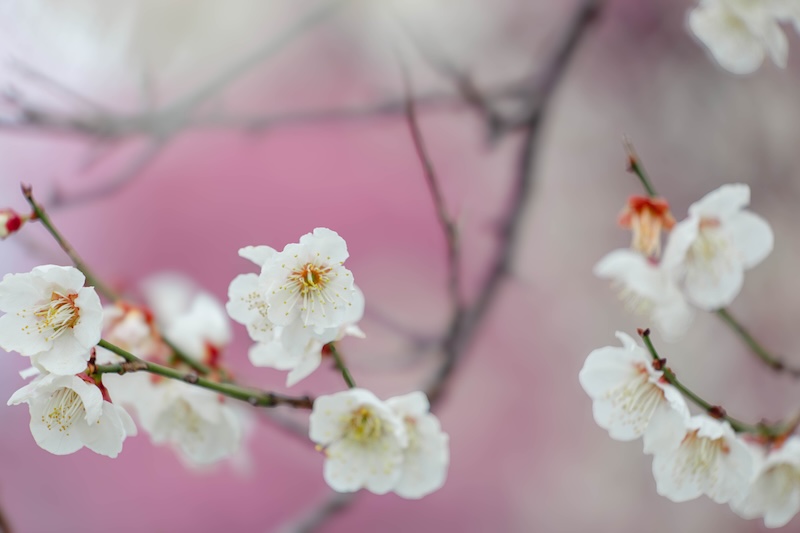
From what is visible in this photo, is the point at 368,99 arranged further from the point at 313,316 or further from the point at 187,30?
the point at 313,316

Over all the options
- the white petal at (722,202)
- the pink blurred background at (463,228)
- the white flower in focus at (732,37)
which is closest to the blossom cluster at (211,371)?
the white petal at (722,202)

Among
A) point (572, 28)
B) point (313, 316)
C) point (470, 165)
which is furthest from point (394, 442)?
point (470, 165)

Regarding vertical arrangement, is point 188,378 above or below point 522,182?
below

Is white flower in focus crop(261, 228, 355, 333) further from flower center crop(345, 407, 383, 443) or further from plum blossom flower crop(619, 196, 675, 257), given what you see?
plum blossom flower crop(619, 196, 675, 257)

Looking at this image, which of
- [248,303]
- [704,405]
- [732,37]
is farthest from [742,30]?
[248,303]

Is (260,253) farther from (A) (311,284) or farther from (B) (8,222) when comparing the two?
(B) (8,222)

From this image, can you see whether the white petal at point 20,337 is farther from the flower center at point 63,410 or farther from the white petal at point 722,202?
the white petal at point 722,202
